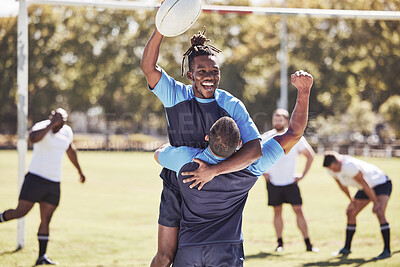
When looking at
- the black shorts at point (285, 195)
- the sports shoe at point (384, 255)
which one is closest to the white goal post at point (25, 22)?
the black shorts at point (285, 195)

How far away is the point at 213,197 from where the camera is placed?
3590 mm

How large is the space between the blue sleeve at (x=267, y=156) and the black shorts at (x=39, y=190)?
14.1 ft

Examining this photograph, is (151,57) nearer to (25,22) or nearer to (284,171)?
(25,22)

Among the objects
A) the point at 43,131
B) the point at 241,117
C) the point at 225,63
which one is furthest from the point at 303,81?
the point at 225,63

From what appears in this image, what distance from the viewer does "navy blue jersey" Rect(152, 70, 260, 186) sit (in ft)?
13.1

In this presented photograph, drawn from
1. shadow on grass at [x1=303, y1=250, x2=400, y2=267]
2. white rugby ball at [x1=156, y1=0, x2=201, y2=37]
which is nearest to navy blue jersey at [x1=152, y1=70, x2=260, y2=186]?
white rugby ball at [x1=156, y1=0, x2=201, y2=37]

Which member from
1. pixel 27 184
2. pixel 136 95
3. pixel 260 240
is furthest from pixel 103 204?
pixel 136 95

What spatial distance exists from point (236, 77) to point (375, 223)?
1419 inches

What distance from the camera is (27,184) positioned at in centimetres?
715

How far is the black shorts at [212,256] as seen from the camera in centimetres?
367

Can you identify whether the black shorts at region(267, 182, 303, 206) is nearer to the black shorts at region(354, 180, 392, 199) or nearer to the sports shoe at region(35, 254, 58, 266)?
the black shorts at region(354, 180, 392, 199)

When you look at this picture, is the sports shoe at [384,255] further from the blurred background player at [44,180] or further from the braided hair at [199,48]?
the braided hair at [199,48]

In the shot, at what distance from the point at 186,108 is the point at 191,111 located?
2.0 inches

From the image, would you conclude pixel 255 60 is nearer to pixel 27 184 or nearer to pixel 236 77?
pixel 236 77
